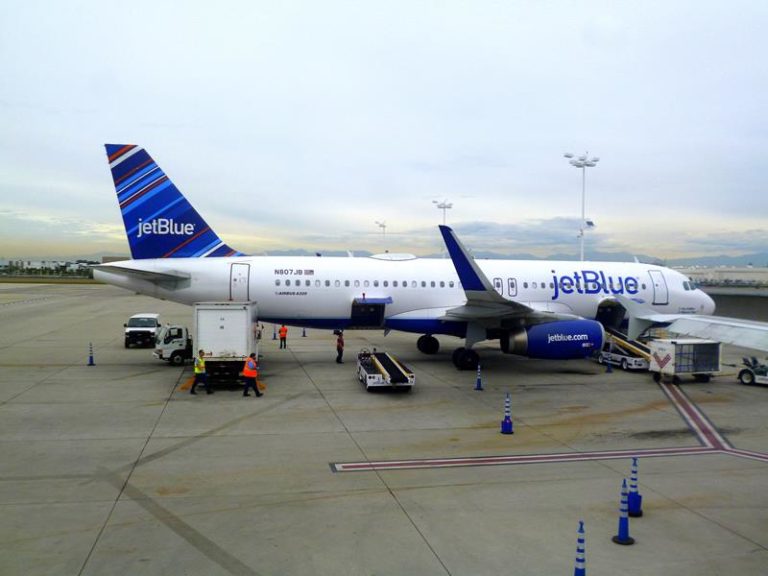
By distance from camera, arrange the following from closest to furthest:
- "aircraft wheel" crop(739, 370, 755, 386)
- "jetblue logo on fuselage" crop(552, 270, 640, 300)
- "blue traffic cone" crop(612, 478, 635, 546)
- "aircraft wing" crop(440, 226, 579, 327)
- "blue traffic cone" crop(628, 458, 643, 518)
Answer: "blue traffic cone" crop(612, 478, 635, 546)
"blue traffic cone" crop(628, 458, 643, 518)
"aircraft wing" crop(440, 226, 579, 327)
"aircraft wheel" crop(739, 370, 755, 386)
"jetblue logo on fuselage" crop(552, 270, 640, 300)

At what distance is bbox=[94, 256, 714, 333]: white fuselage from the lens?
21688 mm

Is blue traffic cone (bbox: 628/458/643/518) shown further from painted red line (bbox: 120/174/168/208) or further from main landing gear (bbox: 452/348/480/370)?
painted red line (bbox: 120/174/168/208)

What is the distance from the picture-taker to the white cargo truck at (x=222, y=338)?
17922 millimetres

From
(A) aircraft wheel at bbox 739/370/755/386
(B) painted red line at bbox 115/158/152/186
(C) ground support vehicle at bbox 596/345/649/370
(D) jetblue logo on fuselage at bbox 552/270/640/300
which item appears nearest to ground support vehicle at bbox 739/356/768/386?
(A) aircraft wheel at bbox 739/370/755/386

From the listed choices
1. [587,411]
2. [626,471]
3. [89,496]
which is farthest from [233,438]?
[587,411]

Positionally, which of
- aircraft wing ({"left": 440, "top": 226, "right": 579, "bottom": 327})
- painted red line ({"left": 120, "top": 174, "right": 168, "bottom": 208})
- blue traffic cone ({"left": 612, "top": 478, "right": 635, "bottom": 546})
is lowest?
blue traffic cone ({"left": 612, "top": 478, "right": 635, "bottom": 546})

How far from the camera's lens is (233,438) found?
1238cm

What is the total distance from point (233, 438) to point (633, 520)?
7.86 m

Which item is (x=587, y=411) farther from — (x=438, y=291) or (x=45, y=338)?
(x=45, y=338)

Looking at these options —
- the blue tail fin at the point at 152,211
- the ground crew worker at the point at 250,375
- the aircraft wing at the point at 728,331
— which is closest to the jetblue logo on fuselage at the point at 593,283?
the ground crew worker at the point at 250,375

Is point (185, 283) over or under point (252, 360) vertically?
over

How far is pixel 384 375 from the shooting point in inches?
672

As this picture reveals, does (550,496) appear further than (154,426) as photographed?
No

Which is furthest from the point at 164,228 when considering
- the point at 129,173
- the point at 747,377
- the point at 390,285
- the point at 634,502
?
the point at 747,377
